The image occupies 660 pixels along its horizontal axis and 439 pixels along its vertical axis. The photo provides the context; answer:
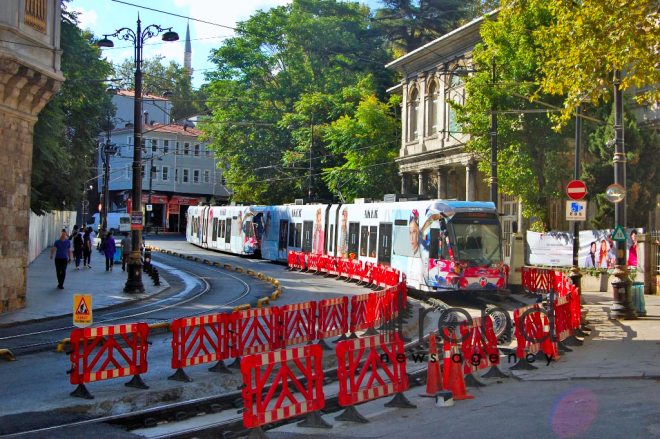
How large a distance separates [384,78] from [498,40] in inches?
1046

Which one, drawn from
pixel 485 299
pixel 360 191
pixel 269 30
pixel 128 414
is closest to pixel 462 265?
pixel 485 299

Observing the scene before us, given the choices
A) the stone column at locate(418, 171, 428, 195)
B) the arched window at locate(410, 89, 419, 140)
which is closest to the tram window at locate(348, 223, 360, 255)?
the stone column at locate(418, 171, 428, 195)

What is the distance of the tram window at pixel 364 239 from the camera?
29.0 m

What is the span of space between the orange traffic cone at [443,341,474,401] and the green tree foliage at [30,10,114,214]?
19376 millimetres

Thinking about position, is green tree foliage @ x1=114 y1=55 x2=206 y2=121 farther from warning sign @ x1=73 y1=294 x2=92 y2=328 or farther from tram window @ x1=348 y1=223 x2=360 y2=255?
warning sign @ x1=73 y1=294 x2=92 y2=328

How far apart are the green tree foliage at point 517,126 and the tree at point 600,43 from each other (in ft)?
46.3

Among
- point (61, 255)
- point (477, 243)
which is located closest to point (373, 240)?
point (477, 243)

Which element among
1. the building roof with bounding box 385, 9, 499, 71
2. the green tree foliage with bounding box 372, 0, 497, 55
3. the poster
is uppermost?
the green tree foliage with bounding box 372, 0, 497, 55

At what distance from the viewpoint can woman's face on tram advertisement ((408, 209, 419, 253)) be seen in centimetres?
2384

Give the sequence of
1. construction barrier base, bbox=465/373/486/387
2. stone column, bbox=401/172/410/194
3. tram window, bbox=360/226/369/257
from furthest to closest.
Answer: stone column, bbox=401/172/410/194
tram window, bbox=360/226/369/257
construction barrier base, bbox=465/373/486/387

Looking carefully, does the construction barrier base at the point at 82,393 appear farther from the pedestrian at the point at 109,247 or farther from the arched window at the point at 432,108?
the arched window at the point at 432,108

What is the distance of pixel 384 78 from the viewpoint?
2234 inches

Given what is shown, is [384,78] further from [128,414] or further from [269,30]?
[128,414]

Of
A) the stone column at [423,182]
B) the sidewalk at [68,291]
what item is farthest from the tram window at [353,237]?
the stone column at [423,182]
